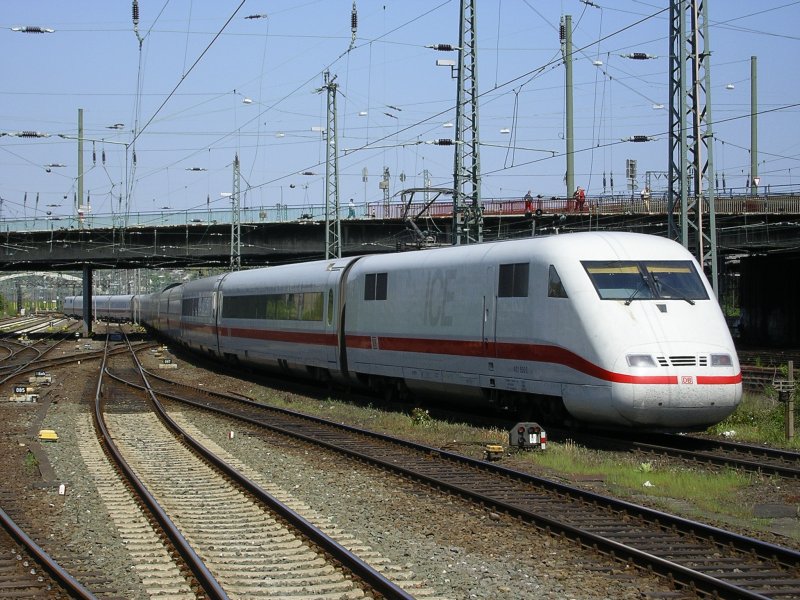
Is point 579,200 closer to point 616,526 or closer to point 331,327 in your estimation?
point 331,327

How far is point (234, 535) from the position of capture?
995 centimetres

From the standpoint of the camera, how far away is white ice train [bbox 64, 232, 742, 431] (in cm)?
1431

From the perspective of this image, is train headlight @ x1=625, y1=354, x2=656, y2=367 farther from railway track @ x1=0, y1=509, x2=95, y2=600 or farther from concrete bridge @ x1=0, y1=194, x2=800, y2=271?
concrete bridge @ x1=0, y1=194, x2=800, y2=271

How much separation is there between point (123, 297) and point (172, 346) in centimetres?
4743

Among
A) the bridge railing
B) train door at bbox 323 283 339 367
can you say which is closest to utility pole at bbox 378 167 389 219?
the bridge railing

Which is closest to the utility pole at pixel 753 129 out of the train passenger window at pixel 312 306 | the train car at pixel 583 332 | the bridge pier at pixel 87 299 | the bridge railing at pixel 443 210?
the bridge railing at pixel 443 210

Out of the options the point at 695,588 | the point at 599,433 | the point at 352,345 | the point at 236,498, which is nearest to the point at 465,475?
the point at 236,498

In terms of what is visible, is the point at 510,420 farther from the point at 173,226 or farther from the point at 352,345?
the point at 173,226

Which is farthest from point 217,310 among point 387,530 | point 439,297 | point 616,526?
point 616,526

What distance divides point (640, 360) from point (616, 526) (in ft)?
15.9

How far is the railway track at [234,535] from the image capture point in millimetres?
7922

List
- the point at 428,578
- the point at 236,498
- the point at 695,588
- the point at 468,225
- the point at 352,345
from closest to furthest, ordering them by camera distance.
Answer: the point at 695,588, the point at 428,578, the point at 236,498, the point at 352,345, the point at 468,225

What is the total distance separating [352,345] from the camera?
76.2 ft

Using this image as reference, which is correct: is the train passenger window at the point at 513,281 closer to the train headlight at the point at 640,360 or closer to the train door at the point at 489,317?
the train door at the point at 489,317
